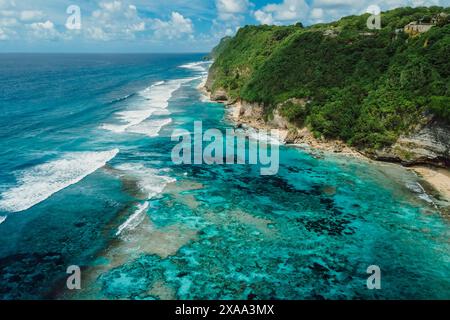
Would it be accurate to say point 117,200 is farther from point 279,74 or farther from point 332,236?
point 279,74

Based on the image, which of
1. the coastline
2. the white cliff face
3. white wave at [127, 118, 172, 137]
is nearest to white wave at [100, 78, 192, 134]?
white wave at [127, 118, 172, 137]

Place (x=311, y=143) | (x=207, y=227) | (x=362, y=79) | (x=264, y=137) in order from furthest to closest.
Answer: (x=264, y=137), (x=362, y=79), (x=311, y=143), (x=207, y=227)

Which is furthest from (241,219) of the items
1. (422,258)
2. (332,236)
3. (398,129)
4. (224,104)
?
(224,104)

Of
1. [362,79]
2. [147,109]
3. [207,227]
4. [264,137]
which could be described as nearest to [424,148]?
[362,79]

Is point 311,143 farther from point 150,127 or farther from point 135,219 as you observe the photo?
point 135,219

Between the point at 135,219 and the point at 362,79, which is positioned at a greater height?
the point at 362,79
